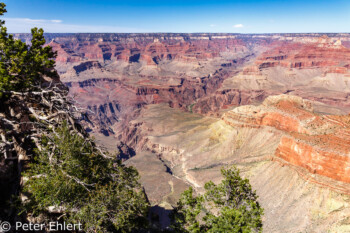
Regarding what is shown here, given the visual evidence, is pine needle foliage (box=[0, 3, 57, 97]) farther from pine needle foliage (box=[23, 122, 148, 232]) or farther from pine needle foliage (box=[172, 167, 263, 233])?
pine needle foliage (box=[172, 167, 263, 233])

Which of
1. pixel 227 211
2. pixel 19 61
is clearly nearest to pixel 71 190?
pixel 227 211

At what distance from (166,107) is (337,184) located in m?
122

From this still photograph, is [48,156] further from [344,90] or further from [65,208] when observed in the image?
[344,90]

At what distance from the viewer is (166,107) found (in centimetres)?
15612

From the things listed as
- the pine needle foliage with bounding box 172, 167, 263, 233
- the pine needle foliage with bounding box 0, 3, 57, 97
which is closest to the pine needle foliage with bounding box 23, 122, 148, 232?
the pine needle foliage with bounding box 172, 167, 263, 233

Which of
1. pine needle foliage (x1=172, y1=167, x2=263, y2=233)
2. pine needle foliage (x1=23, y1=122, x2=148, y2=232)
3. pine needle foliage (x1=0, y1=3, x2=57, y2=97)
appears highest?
pine needle foliage (x1=0, y1=3, x2=57, y2=97)

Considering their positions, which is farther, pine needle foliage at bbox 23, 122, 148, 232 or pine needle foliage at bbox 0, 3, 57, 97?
pine needle foliage at bbox 0, 3, 57, 97

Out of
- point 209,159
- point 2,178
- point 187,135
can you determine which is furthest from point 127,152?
point 2,178

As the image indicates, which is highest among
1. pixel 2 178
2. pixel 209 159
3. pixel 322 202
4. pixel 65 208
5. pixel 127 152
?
pixel 2 178

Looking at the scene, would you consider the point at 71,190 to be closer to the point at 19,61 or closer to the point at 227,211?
the point at 227,211

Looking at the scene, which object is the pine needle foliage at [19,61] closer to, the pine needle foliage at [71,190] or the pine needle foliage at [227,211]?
the pine needle foliage at [71,190]

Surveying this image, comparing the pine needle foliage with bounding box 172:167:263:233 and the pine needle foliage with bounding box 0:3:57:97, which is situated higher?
the pine needle foliage with bounding box 0:3:57:97

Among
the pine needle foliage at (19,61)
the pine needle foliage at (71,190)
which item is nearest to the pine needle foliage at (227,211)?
the pine needle foliage at (71,190)


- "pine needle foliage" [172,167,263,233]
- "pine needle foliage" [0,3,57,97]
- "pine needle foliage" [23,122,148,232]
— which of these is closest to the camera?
"pine needle foliage" [23,122,148,232]
